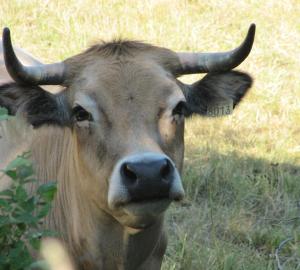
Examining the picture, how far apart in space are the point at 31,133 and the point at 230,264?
1.81 meters

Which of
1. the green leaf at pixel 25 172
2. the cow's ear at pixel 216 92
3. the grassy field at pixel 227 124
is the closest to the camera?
the green leaf at pixel 25 172

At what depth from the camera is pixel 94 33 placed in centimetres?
1117

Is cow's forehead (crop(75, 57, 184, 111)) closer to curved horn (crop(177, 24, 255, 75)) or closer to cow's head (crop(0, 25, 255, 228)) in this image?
cow's head (crop(0, 25, 255, 228))

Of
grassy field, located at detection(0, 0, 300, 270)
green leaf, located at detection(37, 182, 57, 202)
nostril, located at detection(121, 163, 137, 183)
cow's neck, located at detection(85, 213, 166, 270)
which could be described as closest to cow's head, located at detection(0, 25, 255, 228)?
nostril, located at detection(121, 163, 137, 183)

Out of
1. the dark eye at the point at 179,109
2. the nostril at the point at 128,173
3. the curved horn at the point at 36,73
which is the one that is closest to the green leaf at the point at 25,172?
the nostril at the point at 128,173

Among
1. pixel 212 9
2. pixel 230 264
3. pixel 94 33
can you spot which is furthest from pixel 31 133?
pixel 212 9

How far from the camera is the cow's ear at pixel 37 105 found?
524 cm

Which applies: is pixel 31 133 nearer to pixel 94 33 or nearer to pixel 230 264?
pixel 230 264

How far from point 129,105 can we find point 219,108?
38.4 inches

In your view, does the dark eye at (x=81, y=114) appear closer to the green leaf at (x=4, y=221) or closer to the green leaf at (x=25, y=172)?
the green leaf at (x=25, y=172)

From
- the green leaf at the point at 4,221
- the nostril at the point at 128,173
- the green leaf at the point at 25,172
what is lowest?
the green leaf at the point at 4,221

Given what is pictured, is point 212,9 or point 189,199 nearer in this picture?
point 189,199

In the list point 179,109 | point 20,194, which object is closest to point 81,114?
point 179,109

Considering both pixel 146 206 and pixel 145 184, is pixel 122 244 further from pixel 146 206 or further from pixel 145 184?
pixel 145 184
